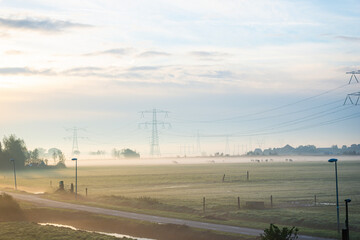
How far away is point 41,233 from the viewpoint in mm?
47938

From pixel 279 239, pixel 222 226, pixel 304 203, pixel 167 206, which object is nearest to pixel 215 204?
pixel 167 206

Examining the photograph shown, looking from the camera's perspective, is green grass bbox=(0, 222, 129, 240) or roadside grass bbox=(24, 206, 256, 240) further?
roadside grass bbox=(24, 206, 256, 240)

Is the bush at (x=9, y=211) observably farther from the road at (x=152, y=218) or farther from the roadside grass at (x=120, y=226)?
the road at (x=152, y=218)

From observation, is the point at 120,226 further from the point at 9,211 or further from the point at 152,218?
the point at 9,211

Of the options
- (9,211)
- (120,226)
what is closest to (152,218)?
(120,226)

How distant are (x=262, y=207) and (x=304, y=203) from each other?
8.81m

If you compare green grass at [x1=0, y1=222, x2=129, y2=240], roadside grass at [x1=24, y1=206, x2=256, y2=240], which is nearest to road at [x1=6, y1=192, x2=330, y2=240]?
roadside grass at [x1=24, y1=206, x2=256, y2=240]

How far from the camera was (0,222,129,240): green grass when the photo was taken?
151ft

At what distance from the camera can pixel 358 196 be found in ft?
250

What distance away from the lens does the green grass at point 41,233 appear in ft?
151

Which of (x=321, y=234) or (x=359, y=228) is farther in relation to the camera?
(x=359, y=228)

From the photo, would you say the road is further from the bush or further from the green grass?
the green grass

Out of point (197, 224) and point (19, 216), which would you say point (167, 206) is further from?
point (19, 216)

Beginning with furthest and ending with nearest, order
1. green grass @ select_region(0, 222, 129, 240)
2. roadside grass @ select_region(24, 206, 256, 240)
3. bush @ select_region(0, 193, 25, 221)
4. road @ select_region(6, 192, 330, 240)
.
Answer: bush @ select_region(0, 193, 25, 221), road @ select_region(6, 192, 330, 240), roadside grass @ select_region(24, 206, 256, 240), green grass @ select_region(0, 222, 129, 240)
